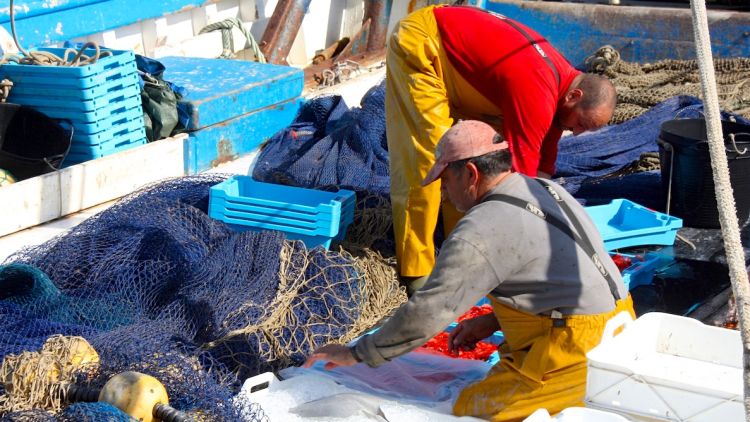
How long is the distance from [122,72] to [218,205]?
1.16m

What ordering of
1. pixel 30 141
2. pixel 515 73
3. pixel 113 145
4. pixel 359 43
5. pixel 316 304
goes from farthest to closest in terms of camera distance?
1. pixel 359 43
2. pixel 113 145
3. pixel 30 141
4. pixel 316 304
5. pixel 515 73

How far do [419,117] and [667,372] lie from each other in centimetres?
245

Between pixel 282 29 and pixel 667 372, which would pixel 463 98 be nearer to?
pixel 667 372

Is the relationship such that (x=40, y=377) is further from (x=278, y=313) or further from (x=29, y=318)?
(x=278, y=313)

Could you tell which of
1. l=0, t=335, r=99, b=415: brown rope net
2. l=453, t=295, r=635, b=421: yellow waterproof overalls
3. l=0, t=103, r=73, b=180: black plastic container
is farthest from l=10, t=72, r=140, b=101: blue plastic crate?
l=453, t=295, r=635, b=421: yellow waterproof overalls

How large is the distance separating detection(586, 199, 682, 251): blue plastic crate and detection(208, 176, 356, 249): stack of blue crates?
60.1 inches

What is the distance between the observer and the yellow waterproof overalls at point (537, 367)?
3316 millimetres

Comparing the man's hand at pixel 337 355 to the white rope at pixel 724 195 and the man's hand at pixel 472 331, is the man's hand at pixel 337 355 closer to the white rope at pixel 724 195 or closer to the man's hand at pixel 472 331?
the man's hand at pixel 472 331

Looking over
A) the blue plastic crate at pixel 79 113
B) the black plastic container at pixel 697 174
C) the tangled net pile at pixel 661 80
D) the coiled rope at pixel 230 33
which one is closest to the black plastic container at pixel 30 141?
the blue plastic crate at pixel 79 113

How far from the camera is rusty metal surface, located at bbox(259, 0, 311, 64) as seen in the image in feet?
27.5

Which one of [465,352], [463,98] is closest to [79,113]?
[463,98]

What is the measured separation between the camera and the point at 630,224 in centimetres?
594

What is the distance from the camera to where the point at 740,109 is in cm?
744

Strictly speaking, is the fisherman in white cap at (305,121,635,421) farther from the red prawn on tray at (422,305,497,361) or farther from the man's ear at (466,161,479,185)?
the red prawn on tray at (422,305,497,361)
